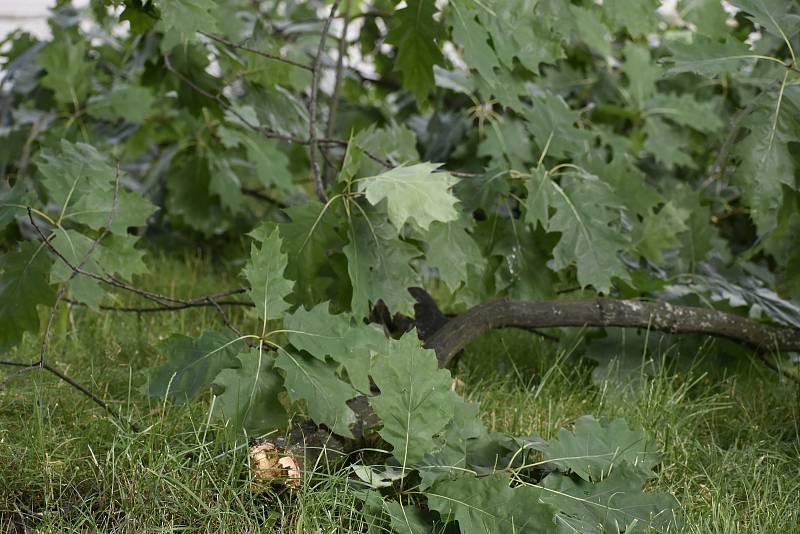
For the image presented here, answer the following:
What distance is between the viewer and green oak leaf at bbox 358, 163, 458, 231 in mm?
1922

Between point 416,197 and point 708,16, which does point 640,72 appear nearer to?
point 708,16

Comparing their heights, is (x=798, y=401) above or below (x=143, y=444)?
below

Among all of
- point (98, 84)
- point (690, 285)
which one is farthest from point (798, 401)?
point (98, 84)

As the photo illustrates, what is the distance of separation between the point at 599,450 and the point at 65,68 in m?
2.41

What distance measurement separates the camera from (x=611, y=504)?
5.74 feet

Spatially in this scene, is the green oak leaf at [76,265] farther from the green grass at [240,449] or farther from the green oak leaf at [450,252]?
the green oak leaf at [450,252]

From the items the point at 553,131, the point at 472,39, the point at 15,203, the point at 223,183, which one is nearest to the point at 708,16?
the point at 553,131

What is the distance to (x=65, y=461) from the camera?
1.78 meters

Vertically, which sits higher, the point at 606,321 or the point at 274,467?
the point at 274,467

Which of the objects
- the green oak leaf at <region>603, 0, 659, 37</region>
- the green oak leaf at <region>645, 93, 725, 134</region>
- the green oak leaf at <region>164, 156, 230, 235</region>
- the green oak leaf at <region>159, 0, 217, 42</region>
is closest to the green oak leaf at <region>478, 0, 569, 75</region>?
the green oak leaf at <region>603, 0, 659, 37</region>

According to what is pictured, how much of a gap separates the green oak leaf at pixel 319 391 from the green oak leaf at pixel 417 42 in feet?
2.96

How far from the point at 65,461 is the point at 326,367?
0.53 metres

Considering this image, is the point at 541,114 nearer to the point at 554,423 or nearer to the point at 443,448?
the point at 554,423

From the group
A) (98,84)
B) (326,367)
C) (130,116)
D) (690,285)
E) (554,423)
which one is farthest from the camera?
(98,84)
